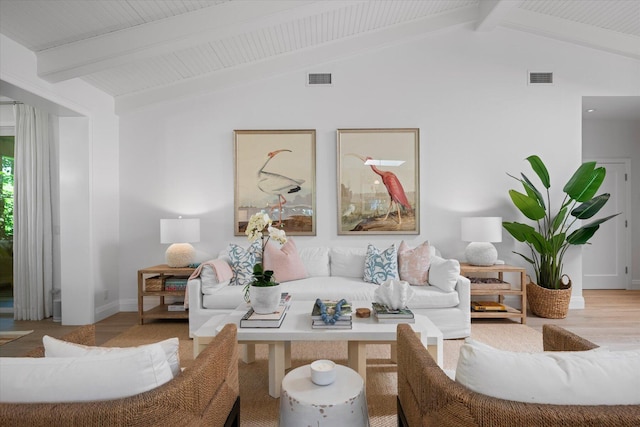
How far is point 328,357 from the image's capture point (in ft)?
9.70

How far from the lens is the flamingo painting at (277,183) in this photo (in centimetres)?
→ 443

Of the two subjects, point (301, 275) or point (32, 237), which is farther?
point (32, 237)

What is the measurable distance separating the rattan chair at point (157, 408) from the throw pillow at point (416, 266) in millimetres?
2573

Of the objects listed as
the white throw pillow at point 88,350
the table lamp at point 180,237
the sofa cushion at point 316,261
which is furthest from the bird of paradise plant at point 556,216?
the white throw pillow at point 88,350

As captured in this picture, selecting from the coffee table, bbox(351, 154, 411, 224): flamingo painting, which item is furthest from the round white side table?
bbox(351, 154, 411, 224): flamingo painting

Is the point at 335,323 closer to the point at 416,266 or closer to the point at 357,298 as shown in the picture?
the point at 357,298

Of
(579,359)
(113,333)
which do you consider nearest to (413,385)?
(579,359)

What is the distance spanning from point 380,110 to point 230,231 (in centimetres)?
239

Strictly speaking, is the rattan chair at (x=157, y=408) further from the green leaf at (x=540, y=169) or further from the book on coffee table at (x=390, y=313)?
the green leaf at (x=540, y=169)

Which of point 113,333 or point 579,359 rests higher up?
point 579,359

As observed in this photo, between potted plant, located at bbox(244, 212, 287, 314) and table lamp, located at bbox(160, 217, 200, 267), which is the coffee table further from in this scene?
table lamp, located at bbox(160, 217, 200, 267)

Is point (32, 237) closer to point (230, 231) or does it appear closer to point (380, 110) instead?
point (230, 231)

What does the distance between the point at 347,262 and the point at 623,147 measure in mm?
4906

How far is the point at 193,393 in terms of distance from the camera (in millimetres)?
1215
